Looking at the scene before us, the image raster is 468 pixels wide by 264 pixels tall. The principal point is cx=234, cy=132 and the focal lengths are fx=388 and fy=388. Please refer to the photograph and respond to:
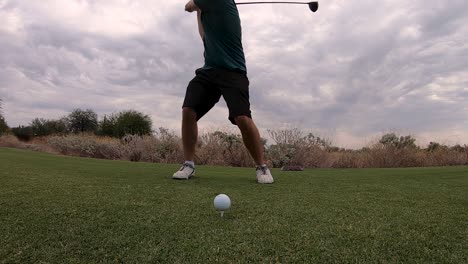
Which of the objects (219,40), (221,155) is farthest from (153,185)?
(221,155)

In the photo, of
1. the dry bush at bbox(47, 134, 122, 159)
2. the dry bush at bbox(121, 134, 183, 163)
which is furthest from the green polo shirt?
the dry bush at bbox(47, 134, 122, 159)

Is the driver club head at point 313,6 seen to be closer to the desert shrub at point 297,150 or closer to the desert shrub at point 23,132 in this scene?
the desert shrub at point 297,150

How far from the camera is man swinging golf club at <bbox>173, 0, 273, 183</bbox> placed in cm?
399

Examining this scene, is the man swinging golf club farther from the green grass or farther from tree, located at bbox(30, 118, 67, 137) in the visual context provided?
tree, located at bbox(30, 118, 67, 137)

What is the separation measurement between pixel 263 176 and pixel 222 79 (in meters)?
1.10

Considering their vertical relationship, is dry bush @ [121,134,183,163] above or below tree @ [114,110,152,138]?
below

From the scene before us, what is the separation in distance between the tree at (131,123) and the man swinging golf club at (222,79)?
21972 millimetres

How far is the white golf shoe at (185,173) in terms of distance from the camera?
158 inches

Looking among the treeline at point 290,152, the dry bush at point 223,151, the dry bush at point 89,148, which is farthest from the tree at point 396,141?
the dry bush at point 89,148

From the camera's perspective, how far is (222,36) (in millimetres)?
4137

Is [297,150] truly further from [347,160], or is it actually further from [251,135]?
[251,135]

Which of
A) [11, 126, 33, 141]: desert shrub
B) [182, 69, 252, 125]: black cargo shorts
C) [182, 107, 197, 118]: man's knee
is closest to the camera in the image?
[182, 69, 252, 125]: black cargo shorts

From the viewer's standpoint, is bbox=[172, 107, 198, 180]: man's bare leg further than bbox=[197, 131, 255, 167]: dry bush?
No

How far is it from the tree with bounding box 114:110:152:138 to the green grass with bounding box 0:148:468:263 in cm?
2358
